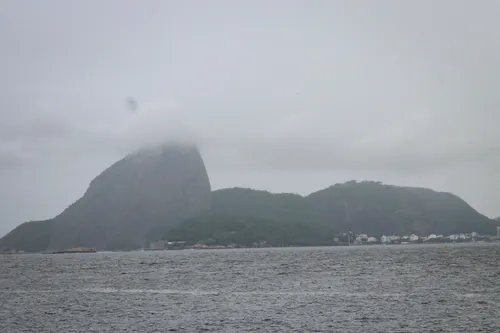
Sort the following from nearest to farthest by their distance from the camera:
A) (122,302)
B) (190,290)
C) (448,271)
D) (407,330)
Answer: (407,330) → (122,302) → (190,290) → (448,271)

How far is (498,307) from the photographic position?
5444 centimetres

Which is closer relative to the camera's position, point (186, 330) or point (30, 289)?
point (186, 330)

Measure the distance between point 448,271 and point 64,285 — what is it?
6155 centimetres

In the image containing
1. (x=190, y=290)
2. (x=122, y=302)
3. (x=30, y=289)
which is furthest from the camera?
(x=30, y=289)

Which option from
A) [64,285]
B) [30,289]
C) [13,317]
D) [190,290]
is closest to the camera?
[13,317]

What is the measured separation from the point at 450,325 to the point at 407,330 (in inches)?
168

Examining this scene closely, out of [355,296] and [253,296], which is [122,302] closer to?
[253,296]

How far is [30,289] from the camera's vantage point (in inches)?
3339

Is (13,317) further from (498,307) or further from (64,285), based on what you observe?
(498,307)

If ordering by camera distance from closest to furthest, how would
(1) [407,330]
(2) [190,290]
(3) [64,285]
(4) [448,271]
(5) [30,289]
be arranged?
(1) [407,330] < (2) [190,290] < (5) [30,289] < (3) [64,285] < (4) [448,271]

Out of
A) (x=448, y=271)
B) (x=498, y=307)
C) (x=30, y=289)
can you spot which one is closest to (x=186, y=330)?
(x=498, y=307)

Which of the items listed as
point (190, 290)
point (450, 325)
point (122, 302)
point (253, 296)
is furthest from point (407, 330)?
point (190, 290)

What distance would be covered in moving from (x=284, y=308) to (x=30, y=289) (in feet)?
144

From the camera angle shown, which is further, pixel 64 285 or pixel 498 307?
pixel 64 285
